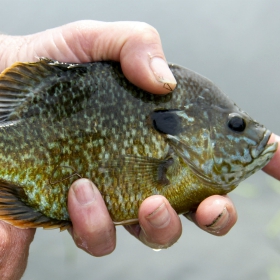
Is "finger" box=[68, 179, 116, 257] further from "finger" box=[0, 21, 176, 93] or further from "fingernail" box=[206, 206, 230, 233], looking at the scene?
"finger" box=[0, 21, 176, 93]

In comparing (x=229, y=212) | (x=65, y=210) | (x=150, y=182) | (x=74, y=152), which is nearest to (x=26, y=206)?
(x=65, y=210)

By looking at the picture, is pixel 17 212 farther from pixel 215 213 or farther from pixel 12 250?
pixel 215 213

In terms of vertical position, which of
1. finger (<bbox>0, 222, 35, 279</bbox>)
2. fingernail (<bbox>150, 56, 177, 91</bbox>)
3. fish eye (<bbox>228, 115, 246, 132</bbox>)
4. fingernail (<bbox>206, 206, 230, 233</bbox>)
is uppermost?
fingernail (<bbox>150, 56, 177, 91</bbox>)

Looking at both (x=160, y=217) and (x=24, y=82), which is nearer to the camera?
(x=160, y=217)

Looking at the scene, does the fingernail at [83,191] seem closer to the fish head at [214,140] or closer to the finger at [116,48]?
the fish head at [214,140]

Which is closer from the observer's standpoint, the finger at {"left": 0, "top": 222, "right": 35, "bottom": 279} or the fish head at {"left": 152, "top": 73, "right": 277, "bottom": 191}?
the fish head at {"left": 152, "top": 73, "right": 277, "bottom": 191}

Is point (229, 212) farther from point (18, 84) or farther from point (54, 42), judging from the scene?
point (54, 42)

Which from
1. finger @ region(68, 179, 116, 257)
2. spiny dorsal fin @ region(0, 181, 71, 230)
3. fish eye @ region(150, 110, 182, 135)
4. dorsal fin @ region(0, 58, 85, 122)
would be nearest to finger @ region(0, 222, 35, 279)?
spiny dorsal fin @ region(0, 181, 71, 230)

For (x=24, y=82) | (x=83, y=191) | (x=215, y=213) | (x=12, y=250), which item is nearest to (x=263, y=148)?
(x=215, y=213)
